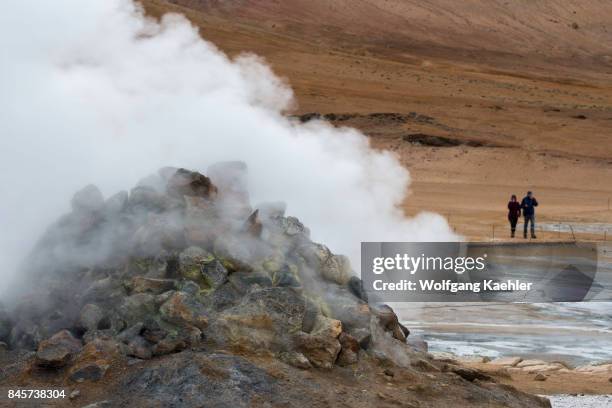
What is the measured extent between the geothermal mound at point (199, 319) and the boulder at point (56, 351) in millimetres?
11

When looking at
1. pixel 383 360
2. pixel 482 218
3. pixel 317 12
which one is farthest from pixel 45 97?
pixel 317 12

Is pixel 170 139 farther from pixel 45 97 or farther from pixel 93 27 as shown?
pixel 93 27

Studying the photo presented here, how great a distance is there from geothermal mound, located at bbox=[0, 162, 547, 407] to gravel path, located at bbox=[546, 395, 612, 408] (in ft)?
2.00

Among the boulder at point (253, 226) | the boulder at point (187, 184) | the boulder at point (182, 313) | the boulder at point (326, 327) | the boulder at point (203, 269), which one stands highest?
the boulder at point (187, 184)

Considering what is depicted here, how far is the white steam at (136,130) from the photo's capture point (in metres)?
11.3

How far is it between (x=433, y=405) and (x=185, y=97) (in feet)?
22.5

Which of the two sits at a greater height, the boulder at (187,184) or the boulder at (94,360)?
the boulder at (187,184)

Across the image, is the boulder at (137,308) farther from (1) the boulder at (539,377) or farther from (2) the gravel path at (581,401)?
(1) the boulder at (539,377)

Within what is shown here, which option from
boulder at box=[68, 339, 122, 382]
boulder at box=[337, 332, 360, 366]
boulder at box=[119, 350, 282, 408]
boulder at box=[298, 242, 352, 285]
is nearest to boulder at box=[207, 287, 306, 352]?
boulder at box=[119, 350, 282, 408]

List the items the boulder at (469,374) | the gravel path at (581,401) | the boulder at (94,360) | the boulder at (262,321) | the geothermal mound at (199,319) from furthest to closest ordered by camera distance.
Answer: the gravel path at (581,401)
the boulder at (469,374)
the boulder at (262,321)
the boulder at (94,360)
the geothermal mound at (199,319)

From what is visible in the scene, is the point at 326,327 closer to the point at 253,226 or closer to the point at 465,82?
the point at 253,226

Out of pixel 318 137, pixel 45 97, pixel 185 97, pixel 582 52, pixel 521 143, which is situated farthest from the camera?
pixel 582 52

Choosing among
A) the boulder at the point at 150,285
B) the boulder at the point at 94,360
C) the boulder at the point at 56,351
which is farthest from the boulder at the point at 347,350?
the boulder at the point at 56,351

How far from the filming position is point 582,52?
61.5 metres
